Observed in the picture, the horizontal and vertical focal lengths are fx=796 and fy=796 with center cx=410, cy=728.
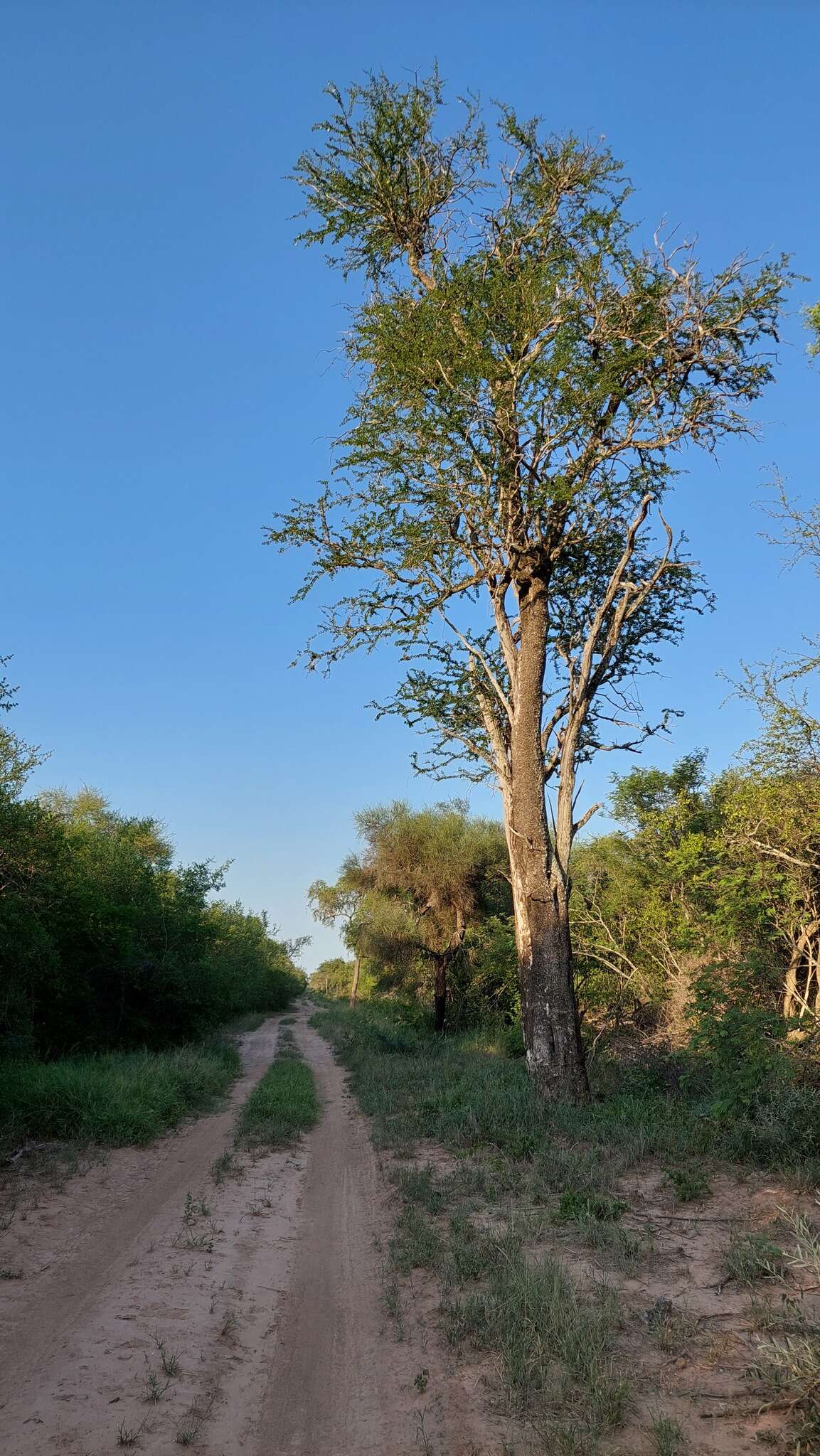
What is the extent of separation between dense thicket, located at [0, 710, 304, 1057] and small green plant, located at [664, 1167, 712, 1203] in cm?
904

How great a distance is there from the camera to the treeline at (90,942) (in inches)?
505

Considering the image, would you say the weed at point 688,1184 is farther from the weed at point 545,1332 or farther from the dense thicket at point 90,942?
the dense thicket at point 90,942

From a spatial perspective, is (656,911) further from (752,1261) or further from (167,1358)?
(167,1358)

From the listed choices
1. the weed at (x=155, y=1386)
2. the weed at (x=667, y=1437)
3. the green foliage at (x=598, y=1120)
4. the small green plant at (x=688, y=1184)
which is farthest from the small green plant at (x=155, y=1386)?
the small green plant at (x=688, y=1184)

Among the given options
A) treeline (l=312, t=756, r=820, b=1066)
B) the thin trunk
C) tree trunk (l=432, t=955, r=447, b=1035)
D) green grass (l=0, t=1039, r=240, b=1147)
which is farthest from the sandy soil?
tree trunk (l=432, t=955, r=447, b=1035)

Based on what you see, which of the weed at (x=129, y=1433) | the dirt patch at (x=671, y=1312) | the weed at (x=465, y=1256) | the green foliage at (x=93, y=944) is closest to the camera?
the dirt patch at (x=671, y=1312)

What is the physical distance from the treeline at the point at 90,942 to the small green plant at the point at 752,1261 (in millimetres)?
9869

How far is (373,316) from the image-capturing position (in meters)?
13.1

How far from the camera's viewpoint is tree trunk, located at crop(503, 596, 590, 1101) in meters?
10.9

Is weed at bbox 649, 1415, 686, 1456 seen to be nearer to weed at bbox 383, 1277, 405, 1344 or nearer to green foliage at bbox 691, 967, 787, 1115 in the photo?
weed at bbox 383, 1277, 405, 1344

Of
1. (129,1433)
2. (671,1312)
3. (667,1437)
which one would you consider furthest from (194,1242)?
(667,1437)

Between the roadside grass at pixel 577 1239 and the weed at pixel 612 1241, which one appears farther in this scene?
the weed at pixel 612 1241

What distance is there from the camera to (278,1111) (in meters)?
12.3

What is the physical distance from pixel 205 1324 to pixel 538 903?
731 cm
